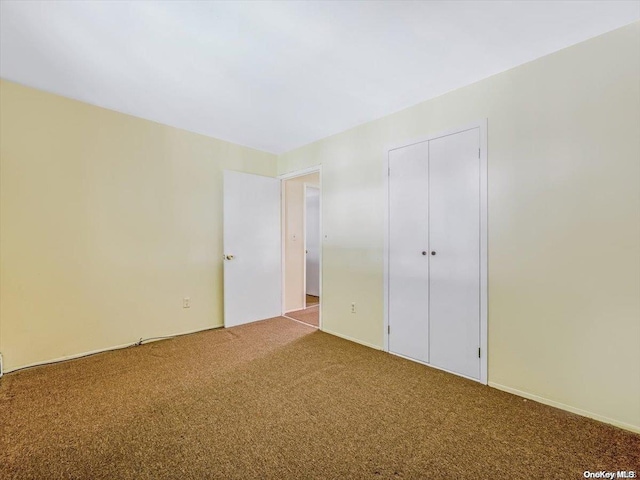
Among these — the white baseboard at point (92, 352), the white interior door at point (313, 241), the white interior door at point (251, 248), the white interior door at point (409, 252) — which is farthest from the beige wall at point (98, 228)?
the white interior door at point (313, 241)

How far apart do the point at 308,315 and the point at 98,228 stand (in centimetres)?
276

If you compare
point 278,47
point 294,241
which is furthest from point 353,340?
point 278,47

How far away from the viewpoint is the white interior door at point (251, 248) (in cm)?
365

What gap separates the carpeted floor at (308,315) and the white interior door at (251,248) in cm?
29

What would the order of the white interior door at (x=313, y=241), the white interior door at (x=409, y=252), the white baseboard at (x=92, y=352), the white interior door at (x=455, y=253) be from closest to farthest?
the white interior door at (x=455, y=253) → the white baseboard at (x=92, y=352) → the white interior door at (x=409, y=252) → the white interior door at (x=313, y=241)

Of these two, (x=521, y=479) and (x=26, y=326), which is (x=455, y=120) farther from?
(x=26, y=326)

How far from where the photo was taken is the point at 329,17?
1647 millimetres

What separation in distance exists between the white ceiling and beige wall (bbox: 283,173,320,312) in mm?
1854

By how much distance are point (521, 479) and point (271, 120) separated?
3.29 m

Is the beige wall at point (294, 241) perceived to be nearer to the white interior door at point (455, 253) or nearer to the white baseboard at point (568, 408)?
the white interior door at point (455, 253)

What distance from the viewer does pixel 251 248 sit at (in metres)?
3.87

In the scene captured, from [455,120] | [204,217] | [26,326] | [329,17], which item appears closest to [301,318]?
[204,217]
